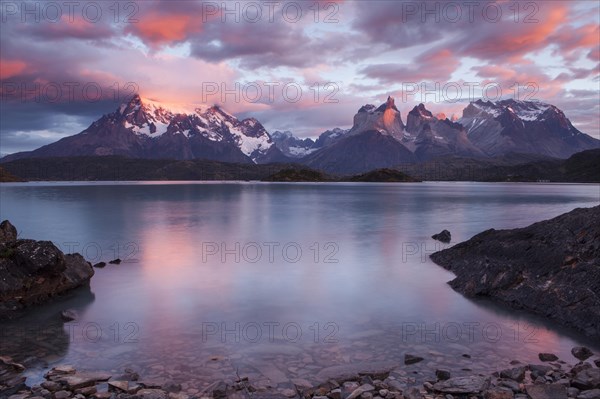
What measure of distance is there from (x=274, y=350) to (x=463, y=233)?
1848 inches

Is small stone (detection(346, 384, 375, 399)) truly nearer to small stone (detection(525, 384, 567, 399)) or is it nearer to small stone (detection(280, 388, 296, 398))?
small stone (detection(280, 388, 296, 398))

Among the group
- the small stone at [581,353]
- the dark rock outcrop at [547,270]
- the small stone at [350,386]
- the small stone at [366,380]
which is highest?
the dark rock outcrop at [547,270]

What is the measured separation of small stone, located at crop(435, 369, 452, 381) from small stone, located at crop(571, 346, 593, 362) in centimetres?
587

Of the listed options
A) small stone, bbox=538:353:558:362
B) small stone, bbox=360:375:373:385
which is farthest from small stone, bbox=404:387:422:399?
small stone, bbox=538:353:558:362

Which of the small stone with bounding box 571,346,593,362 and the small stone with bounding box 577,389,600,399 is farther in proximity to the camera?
the small stone with bounding box 571,346,593,362

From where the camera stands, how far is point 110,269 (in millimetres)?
33906

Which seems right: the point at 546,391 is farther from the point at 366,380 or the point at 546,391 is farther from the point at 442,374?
the point at 366,380

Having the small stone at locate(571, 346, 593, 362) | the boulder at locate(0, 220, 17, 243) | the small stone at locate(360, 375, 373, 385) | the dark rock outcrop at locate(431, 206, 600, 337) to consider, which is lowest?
the small stone at locate(571, 346, 593, 362)

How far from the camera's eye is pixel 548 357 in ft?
55.0

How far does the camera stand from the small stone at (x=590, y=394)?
→ 43.2 feet

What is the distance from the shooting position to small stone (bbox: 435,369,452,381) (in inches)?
582

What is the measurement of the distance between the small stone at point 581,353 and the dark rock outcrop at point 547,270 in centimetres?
206

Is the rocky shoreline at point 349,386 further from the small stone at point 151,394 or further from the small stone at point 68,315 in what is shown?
the small stone at point 68,315

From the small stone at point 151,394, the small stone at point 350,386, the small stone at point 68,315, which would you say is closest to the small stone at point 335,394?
the small stone at point 350,386
